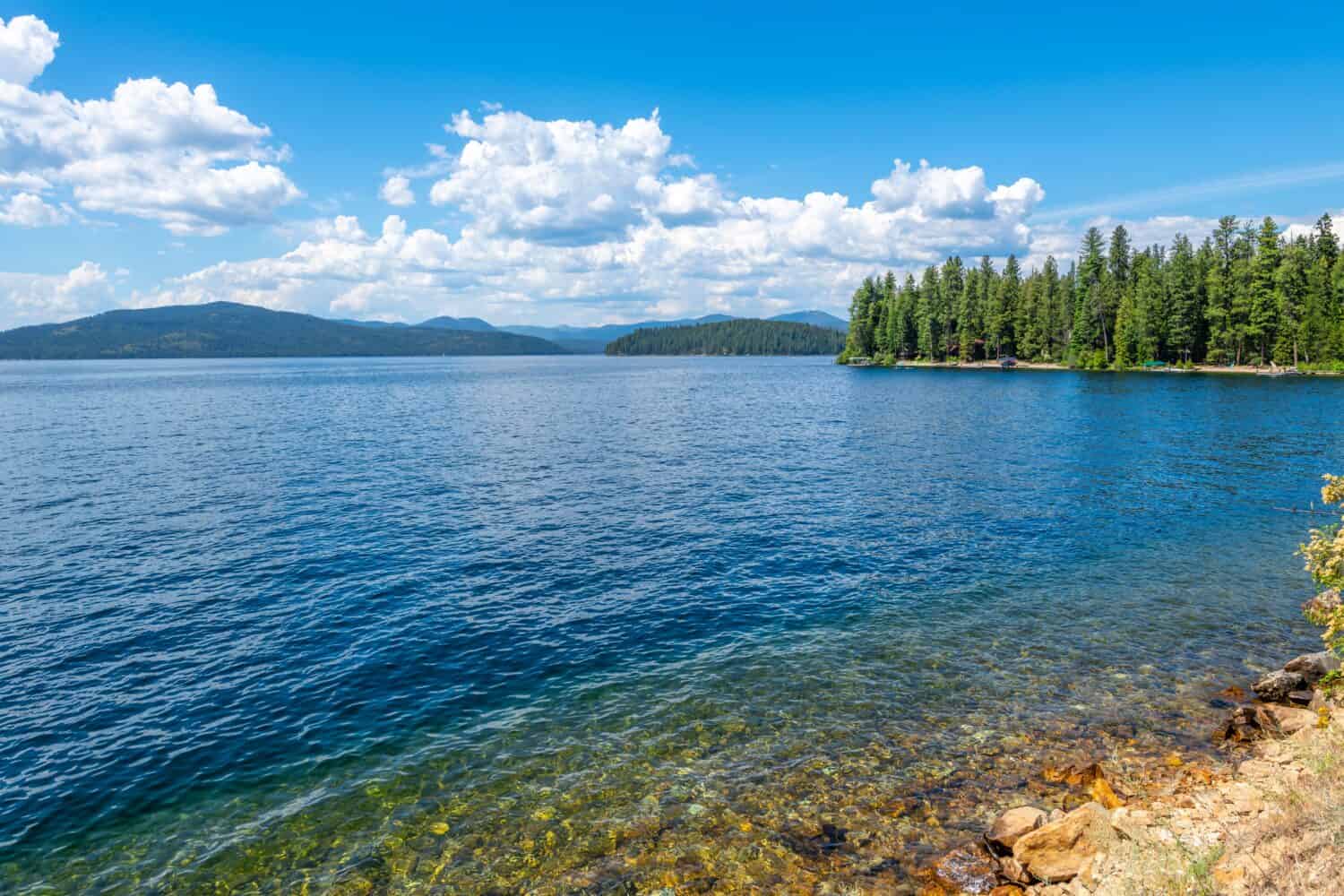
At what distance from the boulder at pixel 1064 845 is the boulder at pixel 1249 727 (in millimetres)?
7485

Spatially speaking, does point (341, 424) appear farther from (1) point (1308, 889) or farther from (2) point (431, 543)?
(1) point (1308, 889)

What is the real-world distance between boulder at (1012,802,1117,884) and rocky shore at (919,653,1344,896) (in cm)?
2

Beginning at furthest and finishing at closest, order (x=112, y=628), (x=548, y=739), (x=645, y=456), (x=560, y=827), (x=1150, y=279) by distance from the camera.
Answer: (x=1150, y=279)
(x=645, y=456)
(x=112, y=628)
(x=548, y=739)
(x=560, y=827)

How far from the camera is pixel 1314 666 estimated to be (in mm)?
19562

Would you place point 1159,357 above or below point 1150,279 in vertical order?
below

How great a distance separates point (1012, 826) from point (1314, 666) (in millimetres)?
13081

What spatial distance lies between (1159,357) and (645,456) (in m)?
165

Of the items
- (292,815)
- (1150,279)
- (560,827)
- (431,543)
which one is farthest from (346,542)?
(1150,279)

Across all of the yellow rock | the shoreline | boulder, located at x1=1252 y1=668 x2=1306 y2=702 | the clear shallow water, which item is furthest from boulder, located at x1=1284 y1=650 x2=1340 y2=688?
the shoreline

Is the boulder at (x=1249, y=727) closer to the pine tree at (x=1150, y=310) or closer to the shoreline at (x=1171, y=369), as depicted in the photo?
the shoreline at (x=1171, y=369)

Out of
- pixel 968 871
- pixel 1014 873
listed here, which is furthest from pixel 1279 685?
pixel 968 871

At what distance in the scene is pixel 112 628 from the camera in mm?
25406

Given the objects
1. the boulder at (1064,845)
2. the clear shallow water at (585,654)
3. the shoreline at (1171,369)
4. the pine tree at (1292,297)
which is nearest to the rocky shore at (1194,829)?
the boulder at (1064,845)

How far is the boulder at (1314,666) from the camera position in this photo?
1936cm
